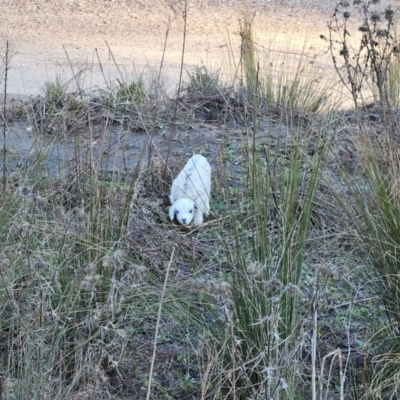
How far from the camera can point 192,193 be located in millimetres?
4383

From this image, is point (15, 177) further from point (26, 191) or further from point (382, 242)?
point (382, 242)

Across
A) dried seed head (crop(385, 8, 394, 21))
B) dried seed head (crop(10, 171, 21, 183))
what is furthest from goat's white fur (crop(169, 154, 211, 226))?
dried seed head (crop(385, 8, 394, 21))

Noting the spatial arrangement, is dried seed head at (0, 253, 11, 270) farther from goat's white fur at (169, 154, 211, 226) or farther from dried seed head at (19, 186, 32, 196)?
goat's white fur at (169, 154, 211, 226)

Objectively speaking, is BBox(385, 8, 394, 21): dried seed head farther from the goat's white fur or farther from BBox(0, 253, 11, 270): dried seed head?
BBox(0, 253, 11, 270): dried seed head

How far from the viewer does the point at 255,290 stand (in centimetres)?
276

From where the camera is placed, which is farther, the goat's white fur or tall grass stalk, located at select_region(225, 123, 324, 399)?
the goat's white fur

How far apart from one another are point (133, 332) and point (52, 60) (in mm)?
7269

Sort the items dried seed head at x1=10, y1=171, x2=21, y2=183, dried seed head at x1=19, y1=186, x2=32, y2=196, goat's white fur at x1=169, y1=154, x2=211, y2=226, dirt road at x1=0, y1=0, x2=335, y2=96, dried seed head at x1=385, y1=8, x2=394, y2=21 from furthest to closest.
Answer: dirt road at x1=0, y1=0, x2=335, y2=96
goat's white fur at x1=169, y1=154, x2=211, y2=226
dried seed head at x1=385, y1=8, x2=394, y2=21
dried seed head at x1=10, y1=171, x2=21, y2=183
dried seed head at x1=19, y1=186, x2=32, y2=196

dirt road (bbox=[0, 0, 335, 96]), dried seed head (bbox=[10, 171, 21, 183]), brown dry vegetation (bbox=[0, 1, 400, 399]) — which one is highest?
dirt road (bbox=[0, 0, 335, 96])

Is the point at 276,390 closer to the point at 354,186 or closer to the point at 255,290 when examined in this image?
the point at 255,290

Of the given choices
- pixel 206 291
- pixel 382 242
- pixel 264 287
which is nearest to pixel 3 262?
pixel 206 291

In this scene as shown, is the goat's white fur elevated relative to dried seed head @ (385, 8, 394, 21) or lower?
lower

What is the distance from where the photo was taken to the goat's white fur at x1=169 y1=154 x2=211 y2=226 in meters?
4.28

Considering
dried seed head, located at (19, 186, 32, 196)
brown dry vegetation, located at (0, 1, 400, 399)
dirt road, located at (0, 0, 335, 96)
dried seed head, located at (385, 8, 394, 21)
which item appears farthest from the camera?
dirt road, located at (0, 0, 335, 96)
